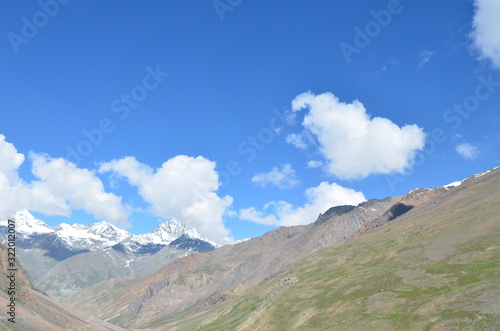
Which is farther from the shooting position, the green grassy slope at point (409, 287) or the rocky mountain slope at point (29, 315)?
the rocky mountain slope at point (29, 315)

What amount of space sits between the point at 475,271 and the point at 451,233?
4195 cm

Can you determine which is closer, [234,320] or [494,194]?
[234,320]

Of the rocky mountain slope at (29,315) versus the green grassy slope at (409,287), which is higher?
the rocky mountain slope at (29,315)

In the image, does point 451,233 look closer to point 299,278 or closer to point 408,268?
point 408,268

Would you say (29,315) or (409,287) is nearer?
(409,287)

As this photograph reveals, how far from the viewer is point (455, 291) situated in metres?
66.1

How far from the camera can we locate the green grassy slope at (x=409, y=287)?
59250mm

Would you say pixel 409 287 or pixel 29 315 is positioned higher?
pixel 29 315

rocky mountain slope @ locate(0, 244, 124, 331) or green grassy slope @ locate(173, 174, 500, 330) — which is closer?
green grassy slope @ locate(173, 174, 500, 330)

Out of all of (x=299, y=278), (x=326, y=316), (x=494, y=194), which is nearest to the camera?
(x=326, y=316)

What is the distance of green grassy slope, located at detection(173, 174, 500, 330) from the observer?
59250mm

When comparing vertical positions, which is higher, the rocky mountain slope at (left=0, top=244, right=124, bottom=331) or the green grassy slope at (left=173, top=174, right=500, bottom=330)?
the rocky mountain slope at (left=0, top=244, right=124, bottom=331)

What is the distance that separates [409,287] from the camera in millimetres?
77938

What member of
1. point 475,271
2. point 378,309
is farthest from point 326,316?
point 475,271
